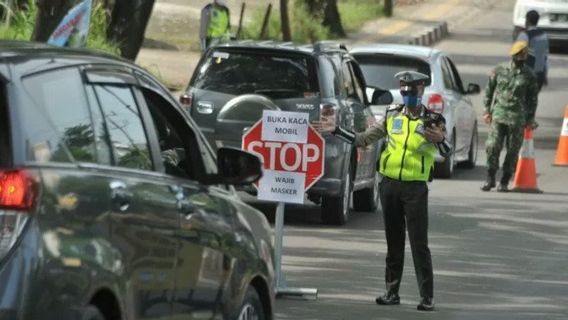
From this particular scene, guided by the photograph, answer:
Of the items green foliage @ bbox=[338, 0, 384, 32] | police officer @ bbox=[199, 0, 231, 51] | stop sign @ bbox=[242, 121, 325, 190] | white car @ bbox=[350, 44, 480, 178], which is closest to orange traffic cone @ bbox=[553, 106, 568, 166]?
white car @ bbox=[350, 44, 480, 178]

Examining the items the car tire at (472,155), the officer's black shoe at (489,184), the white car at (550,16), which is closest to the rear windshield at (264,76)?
the officer's black shoe at (489,184)

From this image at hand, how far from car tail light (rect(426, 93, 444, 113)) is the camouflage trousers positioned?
93 centimetres

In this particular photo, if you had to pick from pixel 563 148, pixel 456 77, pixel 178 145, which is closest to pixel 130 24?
pixel 456 77

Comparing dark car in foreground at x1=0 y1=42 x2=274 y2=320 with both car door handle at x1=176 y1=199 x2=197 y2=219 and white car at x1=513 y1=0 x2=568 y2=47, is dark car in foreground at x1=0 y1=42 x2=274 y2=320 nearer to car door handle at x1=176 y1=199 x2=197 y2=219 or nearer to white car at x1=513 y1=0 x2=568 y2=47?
car door handle at x1=176 y1=199 x2=197 y2=219

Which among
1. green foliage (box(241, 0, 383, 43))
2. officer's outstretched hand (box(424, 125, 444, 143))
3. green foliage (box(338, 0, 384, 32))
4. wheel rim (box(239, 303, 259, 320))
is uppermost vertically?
wheel rim (box(239, 303, 259, 320))

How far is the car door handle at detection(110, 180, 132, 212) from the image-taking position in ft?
21.1

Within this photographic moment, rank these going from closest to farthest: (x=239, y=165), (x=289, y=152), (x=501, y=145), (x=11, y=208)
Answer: (x=11, y=208), (x=239, y=165), (x=289, y=152), (x=501, y=145)

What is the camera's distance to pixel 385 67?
70.2ft

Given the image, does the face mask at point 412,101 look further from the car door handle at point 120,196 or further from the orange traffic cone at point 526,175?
the orange traffic cone at point 526,175

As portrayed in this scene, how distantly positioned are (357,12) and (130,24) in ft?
81.2

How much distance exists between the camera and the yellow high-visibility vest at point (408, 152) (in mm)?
12109

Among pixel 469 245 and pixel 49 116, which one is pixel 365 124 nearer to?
pixel 469 245

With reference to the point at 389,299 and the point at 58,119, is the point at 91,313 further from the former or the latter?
the point at 389,299

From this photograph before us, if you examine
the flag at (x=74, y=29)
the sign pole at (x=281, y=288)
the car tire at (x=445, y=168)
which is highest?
the flag at (x=74, y=29)
